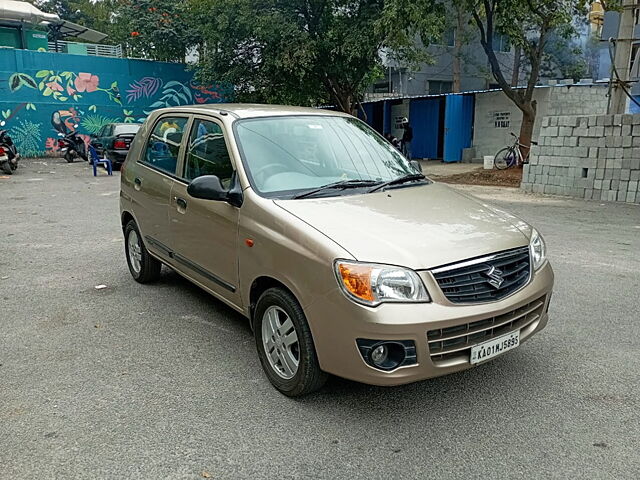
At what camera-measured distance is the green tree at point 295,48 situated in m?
17.7

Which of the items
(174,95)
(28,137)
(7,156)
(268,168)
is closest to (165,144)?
(268,168)

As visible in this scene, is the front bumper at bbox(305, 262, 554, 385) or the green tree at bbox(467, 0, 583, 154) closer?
the front bumper at bbox(305, 262, 554, 385)

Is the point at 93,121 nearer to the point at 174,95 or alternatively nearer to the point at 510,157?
the point at 174,95

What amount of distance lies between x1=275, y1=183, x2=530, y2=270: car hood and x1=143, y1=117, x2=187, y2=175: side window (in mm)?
1616

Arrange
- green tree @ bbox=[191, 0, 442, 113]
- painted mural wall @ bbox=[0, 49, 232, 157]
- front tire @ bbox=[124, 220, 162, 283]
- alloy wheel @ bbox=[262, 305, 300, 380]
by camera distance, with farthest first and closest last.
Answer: painted mural wall @ bbox=[0, 49, 232, 157]
green tree @ bbox=[191, 0, 442, 113]
front tire @ bbox=[124, 220, 162, 283]
alloy wheel @ bbox=[262, 305, 300, 380]

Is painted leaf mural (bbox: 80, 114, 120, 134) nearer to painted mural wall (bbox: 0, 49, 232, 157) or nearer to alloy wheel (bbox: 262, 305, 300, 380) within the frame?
painted mural wall (bbox: 0, 49, 232, 157)

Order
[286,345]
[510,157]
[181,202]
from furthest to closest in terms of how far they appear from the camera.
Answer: [510,157] < [181,202] < [286,345]

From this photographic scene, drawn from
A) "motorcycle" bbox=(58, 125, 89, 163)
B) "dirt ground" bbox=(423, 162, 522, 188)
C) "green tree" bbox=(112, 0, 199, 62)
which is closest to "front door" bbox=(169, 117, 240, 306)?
"dirt ground" bbox=(423, 162, 522, 188)

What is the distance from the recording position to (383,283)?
2838mm

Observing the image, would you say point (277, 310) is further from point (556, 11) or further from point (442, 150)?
point (442, 150)

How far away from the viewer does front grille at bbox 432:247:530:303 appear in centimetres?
290


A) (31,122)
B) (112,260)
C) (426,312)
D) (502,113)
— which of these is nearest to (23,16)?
(31,122)

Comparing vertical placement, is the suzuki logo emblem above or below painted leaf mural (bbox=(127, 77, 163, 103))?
below

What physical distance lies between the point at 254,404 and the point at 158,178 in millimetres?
2358
